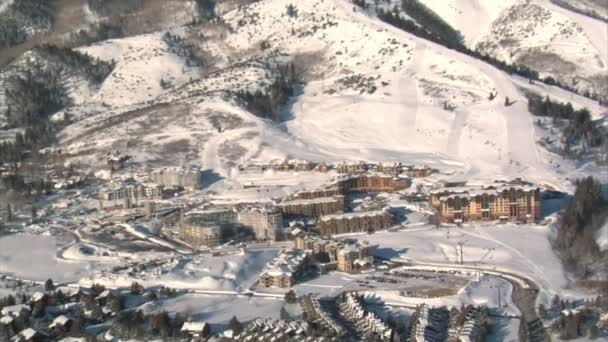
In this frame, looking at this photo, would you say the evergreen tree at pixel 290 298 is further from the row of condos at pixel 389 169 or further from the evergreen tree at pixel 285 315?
the row of condos at pixel 389 169

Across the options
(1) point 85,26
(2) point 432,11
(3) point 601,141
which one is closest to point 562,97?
(3) point 601,141

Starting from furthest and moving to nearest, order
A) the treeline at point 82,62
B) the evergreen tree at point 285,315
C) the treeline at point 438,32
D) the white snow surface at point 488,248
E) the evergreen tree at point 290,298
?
1. the treeline at point 82,62
2. the treeline at point 438,32
3. the white snow surface at point 488,248
4. the evergreen tree at point 290,298
5. the evergreen tree at point 285,315

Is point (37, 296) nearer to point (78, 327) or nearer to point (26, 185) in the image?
point (78, 327)

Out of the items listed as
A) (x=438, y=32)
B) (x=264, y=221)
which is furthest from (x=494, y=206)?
(x=438, y=32)

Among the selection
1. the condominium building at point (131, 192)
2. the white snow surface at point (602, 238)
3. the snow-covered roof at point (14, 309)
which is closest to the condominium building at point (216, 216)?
the condominium building at point (131, 192)

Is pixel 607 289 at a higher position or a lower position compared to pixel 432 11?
lower

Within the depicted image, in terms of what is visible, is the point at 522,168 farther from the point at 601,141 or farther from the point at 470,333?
the point at 470,333

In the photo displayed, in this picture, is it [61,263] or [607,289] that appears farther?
[61,263]
